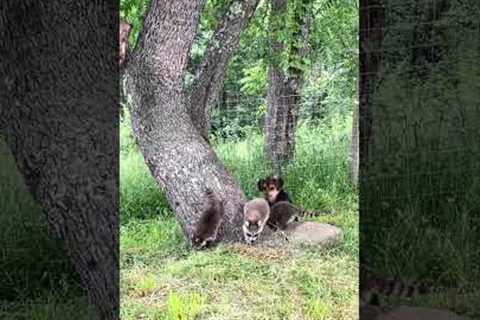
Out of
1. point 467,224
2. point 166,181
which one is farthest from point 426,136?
point 166,181

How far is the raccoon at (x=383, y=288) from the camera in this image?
2764 millimetres

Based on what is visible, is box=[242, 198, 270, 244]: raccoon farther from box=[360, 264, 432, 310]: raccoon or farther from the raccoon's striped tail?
box=[360, 264, 432, 310]: raccoon

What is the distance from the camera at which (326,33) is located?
3939mm

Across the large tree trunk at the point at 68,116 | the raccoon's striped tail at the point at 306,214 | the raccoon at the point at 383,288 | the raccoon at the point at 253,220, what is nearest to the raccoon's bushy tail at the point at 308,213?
the raccoon's striped tail at the point at 306,214

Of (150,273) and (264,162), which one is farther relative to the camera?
(264,162)

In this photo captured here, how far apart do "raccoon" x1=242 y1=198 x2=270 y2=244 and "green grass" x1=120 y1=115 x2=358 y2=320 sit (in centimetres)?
6

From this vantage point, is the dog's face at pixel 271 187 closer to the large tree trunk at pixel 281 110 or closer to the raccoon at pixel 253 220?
the raccoon at pixel 253 220

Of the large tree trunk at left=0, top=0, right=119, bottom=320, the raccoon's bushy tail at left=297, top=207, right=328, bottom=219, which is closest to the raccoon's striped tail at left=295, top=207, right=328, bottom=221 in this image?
the raccoon's bushy tail at left=297, top=207, right=328, bottom=219

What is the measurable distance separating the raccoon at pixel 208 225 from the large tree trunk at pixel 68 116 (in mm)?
589

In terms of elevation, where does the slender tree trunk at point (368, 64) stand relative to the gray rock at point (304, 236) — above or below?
above

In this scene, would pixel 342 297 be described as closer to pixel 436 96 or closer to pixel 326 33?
pixel 436 96

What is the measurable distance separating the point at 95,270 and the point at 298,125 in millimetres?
1773

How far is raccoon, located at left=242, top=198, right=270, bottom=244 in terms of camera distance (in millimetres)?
3131

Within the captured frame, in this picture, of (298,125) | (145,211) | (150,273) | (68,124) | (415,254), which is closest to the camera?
(68,124)
